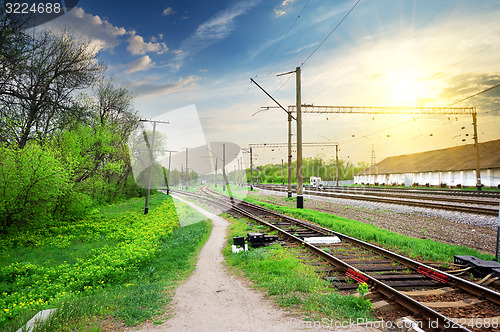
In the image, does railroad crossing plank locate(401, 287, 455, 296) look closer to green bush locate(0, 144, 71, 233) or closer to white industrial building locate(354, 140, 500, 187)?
green bush locate(0, 144, 71, 233)

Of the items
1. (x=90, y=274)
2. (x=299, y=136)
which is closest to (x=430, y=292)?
(x=90, y=274)

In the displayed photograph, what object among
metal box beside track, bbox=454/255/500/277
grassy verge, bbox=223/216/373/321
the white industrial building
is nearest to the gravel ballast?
metal box beside track, bbox=454/255/500/277

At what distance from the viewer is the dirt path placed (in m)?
5.42

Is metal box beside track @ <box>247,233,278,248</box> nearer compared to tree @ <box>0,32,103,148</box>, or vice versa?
metal box beside track @ <box>247,233,278,248</box>

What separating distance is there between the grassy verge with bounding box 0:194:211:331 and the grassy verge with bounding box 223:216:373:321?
2150 mm

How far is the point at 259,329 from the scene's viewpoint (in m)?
5.25

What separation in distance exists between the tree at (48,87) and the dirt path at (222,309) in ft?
52.4

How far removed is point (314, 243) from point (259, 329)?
6630mm

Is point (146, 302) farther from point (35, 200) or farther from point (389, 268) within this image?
point (35, 200)

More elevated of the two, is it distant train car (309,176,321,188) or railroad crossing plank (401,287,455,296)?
distant train car (309,176,321,188)

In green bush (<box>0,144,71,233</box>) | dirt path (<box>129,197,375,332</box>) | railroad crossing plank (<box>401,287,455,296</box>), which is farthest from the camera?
green bush (<box>0,144,71,233</box>)

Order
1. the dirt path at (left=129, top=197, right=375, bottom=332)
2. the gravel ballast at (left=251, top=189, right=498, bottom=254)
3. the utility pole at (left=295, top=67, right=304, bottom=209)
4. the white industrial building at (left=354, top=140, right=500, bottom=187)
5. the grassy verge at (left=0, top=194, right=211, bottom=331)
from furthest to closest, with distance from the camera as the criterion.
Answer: the white industrial building at (left=354, top=140, right=500, bottom=187) < the utility pole at (left=295, top=67, right=304, bottom=209) < the gravel ballast at (left=251, top=189, right=498, bottom=254) < the grassy verge at (left=0, top=194, right=211, bottom=331) < the dirt path at (left=129, top=197, right=375, bottom=332)

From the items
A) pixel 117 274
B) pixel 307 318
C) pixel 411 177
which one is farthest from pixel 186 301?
pixel 411 177

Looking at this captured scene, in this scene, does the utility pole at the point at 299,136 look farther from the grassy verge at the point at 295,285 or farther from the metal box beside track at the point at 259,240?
the grassy verge at the point at 295,285
